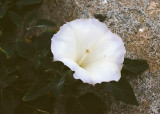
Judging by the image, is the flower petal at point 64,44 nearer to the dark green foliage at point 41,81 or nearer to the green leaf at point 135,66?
the dark green foliage at point 41,81

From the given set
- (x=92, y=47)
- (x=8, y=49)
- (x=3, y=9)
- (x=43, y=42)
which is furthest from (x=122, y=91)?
(x=3, y=9)

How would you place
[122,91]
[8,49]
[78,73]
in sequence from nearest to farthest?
[78,73], [122,91], [8,49]

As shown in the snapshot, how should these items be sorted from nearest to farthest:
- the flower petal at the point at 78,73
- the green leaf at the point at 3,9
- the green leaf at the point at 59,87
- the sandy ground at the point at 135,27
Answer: the flower petal at the point at 78,73 → the green leaf at the point at 59,87 → the sandy ground at the point at 135,27 → the green leaf at the point at 3,9

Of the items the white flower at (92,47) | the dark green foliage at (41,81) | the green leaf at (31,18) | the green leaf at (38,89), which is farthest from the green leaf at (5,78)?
the white flower at (92,47)

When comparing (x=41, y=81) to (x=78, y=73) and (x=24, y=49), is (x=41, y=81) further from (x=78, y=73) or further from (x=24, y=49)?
(x=78, y=73)

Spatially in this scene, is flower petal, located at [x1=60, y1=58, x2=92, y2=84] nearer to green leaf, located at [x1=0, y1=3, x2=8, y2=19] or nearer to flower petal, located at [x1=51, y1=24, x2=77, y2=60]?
flower petal, located at [x1=51, y1=24, x2=77, y2=60]

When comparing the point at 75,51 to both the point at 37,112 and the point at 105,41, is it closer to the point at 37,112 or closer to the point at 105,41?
the point at 105,41

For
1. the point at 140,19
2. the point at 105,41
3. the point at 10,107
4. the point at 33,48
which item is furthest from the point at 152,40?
the point at 10,107
